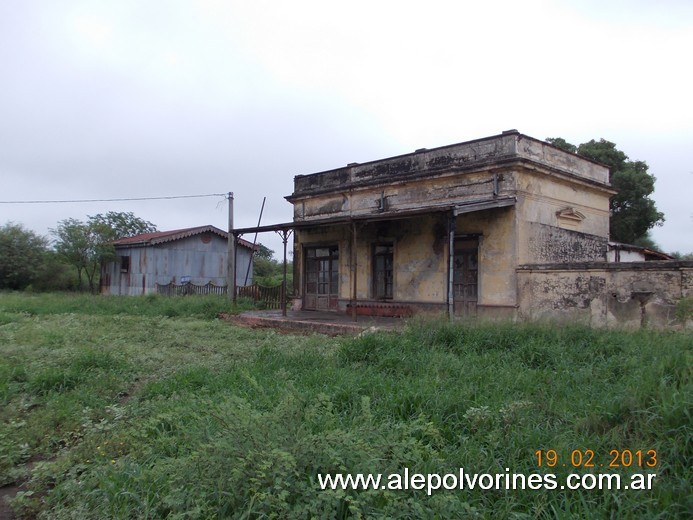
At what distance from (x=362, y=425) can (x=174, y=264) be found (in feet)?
71.1

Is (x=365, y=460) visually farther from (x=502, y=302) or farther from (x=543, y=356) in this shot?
(x=502, y=302)

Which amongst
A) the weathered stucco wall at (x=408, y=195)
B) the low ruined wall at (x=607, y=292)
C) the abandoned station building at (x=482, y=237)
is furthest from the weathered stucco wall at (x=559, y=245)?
the weathered stucco wall at (x=408, y=195)

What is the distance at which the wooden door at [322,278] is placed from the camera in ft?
50.9

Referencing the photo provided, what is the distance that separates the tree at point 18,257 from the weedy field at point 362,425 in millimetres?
23276

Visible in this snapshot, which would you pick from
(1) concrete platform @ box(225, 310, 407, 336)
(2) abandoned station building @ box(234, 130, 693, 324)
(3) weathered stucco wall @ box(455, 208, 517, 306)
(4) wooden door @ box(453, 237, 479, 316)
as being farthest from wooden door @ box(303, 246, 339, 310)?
A: (3) weathered stucco wall @ box(455, 208, 517, 306)

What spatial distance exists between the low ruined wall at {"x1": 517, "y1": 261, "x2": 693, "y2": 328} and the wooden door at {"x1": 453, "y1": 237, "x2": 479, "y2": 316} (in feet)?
3.89

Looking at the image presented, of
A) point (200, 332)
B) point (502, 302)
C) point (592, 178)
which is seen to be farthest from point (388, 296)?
point (592, 178)

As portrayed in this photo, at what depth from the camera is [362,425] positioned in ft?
11.9

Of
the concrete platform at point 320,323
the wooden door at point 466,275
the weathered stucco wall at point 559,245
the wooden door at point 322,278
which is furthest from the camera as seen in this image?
the wooden door at point 322,278

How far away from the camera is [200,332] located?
11328mm

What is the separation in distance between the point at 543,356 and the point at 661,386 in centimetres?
211
